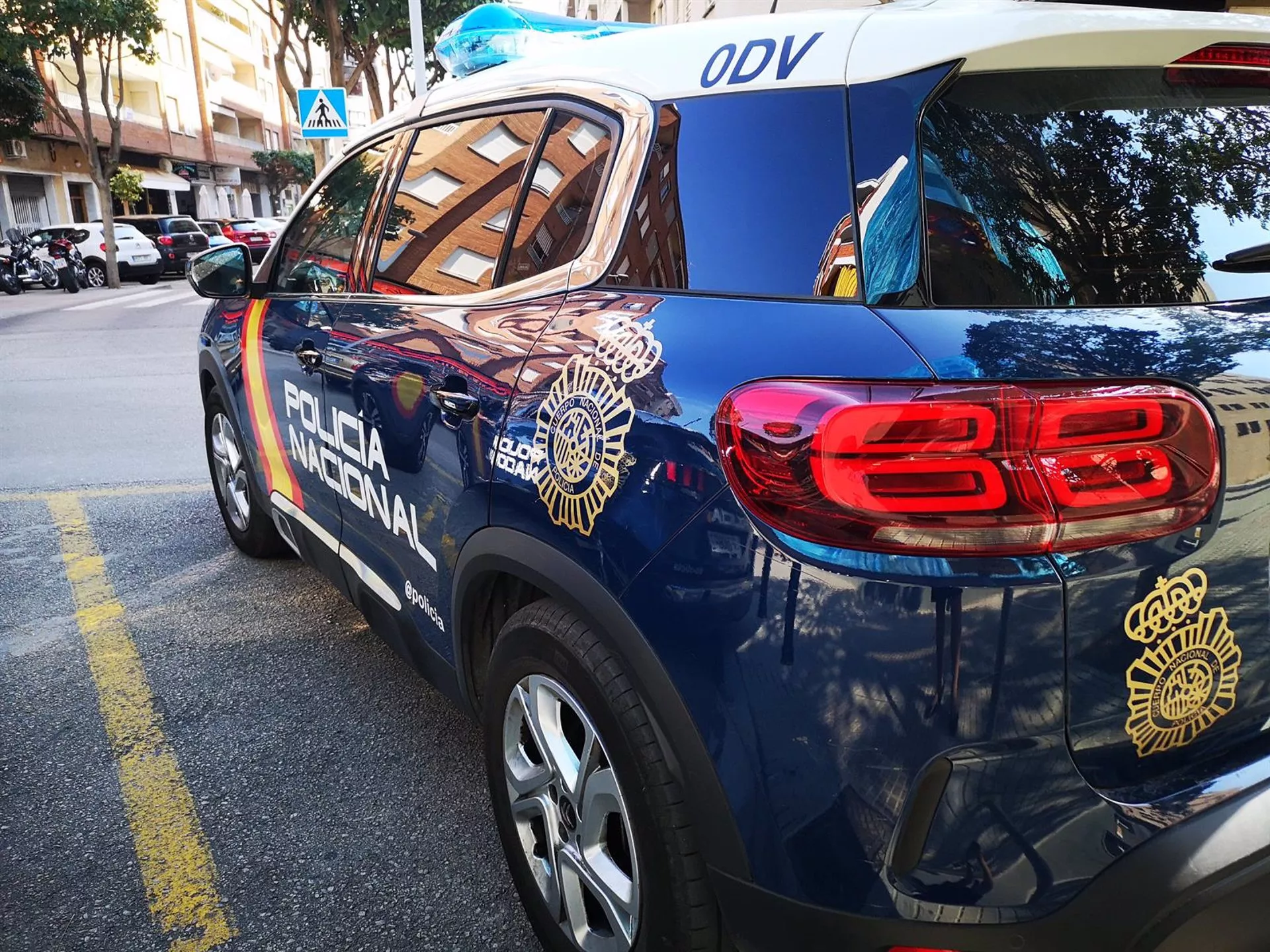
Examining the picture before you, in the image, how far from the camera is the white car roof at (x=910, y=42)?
1432 mm

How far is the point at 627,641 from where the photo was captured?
155 cm

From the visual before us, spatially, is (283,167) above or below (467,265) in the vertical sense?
above

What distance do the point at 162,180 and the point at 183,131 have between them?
327cm

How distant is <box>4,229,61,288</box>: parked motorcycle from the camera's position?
68.9 ft

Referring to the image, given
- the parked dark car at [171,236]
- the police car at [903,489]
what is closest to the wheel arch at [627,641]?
the police car at [903,489]

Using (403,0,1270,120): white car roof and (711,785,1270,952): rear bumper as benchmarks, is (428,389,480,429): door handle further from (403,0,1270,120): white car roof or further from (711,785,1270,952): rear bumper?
(711,785,1270,952): rear bumper

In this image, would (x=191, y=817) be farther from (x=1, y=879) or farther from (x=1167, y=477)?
(x=1167, y=477)

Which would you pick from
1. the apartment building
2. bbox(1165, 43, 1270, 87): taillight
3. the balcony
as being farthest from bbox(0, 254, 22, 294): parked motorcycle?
the balcony

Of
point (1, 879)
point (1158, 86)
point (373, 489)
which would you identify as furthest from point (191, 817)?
point (1158, 86)

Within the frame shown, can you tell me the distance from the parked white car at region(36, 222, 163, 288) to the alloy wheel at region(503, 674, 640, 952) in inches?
977

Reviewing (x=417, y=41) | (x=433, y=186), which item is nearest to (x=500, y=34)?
(x=433, y=186)

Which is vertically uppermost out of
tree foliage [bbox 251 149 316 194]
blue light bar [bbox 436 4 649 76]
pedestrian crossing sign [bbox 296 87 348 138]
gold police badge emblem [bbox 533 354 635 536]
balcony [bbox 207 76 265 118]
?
balcony [bbox 207 76 265 118]

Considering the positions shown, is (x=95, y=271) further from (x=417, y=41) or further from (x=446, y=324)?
(x=446, y=324)

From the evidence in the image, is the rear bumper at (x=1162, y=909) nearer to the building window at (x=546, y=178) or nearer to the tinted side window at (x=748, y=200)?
the tinted side window at (x=748, y=200)
